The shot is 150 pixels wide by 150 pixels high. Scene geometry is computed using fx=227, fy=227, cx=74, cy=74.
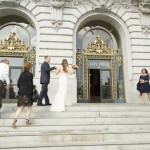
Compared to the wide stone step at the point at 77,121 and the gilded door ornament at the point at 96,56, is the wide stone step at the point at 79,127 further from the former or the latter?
the gilded door ornament at the point at 96,56

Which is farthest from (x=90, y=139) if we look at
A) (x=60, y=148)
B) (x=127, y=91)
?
(x=127, y=91)

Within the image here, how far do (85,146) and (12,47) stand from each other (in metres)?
11.1

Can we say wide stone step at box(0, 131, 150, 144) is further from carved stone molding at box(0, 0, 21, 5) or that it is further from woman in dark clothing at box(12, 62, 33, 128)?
carved stone molding at box(0, 0, 21, 5)

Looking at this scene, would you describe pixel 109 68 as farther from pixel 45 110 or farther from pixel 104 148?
pixel 104 148

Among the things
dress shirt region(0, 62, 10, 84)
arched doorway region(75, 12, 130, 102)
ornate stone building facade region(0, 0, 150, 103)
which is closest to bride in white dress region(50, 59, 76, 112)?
dress shirt region(0, 62, 10, 84)

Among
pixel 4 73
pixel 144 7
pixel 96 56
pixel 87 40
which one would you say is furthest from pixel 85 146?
pixel 144 7

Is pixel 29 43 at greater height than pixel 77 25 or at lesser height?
lesser

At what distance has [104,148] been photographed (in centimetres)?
611

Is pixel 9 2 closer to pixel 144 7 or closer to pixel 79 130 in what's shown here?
pixel 144 7

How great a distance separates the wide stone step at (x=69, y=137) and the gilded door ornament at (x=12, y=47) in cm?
953

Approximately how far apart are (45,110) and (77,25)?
26.3ft

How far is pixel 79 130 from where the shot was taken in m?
7.14

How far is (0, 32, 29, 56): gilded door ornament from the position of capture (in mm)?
15266

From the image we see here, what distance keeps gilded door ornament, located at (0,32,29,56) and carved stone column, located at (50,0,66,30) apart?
107 inches
